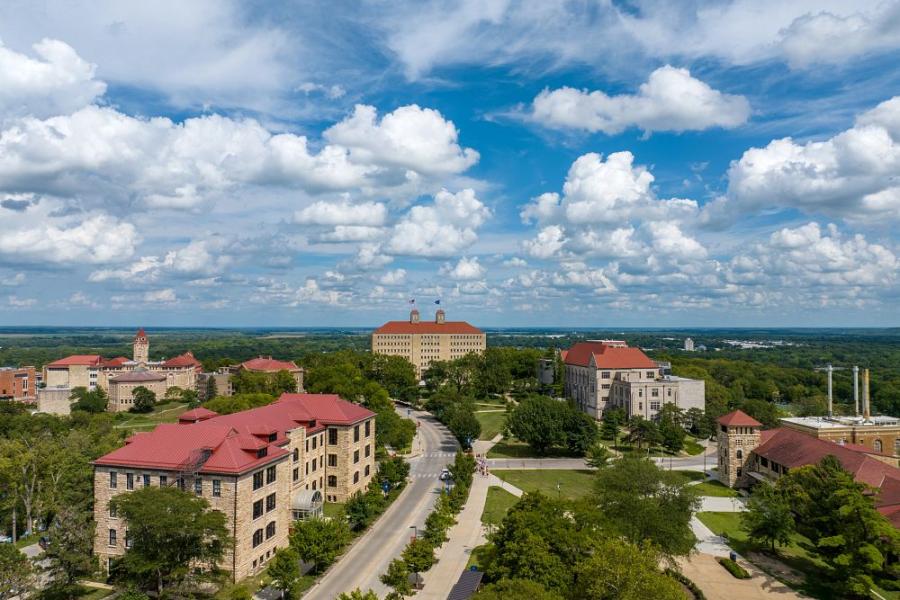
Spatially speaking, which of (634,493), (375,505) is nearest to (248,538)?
(375,505)

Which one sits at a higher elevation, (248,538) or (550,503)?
(550,503)

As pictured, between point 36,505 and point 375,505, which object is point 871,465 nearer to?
point 375,505

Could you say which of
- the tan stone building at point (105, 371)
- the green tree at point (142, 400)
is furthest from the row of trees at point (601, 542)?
the tan stone building at point (105, 371)

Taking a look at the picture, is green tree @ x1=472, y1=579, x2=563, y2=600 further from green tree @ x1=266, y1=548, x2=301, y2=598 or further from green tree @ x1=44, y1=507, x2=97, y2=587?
green tree @ x1=44, y1=507, x2=97, y2=587

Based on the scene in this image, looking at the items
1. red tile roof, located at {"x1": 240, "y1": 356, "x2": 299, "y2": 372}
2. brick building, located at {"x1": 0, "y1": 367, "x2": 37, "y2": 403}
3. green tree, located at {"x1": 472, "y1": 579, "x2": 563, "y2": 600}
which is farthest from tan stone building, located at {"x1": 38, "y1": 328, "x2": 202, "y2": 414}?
green tree, located at {"x1": 472, "y1": 579, "x2": 563, "y2": 600}

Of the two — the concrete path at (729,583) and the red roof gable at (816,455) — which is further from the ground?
the red roof gable at (816,455)

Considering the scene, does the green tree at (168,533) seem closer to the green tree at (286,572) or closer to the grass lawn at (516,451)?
the green tree at (286,572)
